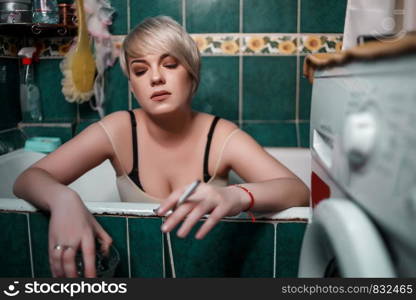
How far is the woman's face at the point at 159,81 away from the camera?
3.24ft

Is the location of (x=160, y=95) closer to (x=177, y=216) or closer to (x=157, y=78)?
(x=157, y=78)

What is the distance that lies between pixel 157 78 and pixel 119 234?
1.20ft

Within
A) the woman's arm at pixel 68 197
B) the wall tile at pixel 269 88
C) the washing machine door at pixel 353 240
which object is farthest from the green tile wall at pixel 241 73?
the washing machine door at pixel 353 240

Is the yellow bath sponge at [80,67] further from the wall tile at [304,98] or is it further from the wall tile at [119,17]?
the wall tile at [304,98]

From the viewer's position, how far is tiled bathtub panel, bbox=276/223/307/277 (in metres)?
0.83

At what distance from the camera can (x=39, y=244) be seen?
0.89 m

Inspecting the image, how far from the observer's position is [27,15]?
5.39 ft

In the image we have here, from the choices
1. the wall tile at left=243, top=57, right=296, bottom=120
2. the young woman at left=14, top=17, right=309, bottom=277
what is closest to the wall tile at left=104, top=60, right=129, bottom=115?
the wall tile at left=243, top=57, right=296, bottom=120

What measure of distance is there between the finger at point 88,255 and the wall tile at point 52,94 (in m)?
1.35

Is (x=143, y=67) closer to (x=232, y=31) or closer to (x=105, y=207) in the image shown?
(x=105, y=207)

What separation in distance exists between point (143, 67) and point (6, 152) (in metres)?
0.97

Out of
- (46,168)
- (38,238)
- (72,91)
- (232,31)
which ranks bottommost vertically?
(38,238)

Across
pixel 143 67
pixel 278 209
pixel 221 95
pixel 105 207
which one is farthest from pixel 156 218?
pixel 221 95

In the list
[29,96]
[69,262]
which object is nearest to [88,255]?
[69,262]
